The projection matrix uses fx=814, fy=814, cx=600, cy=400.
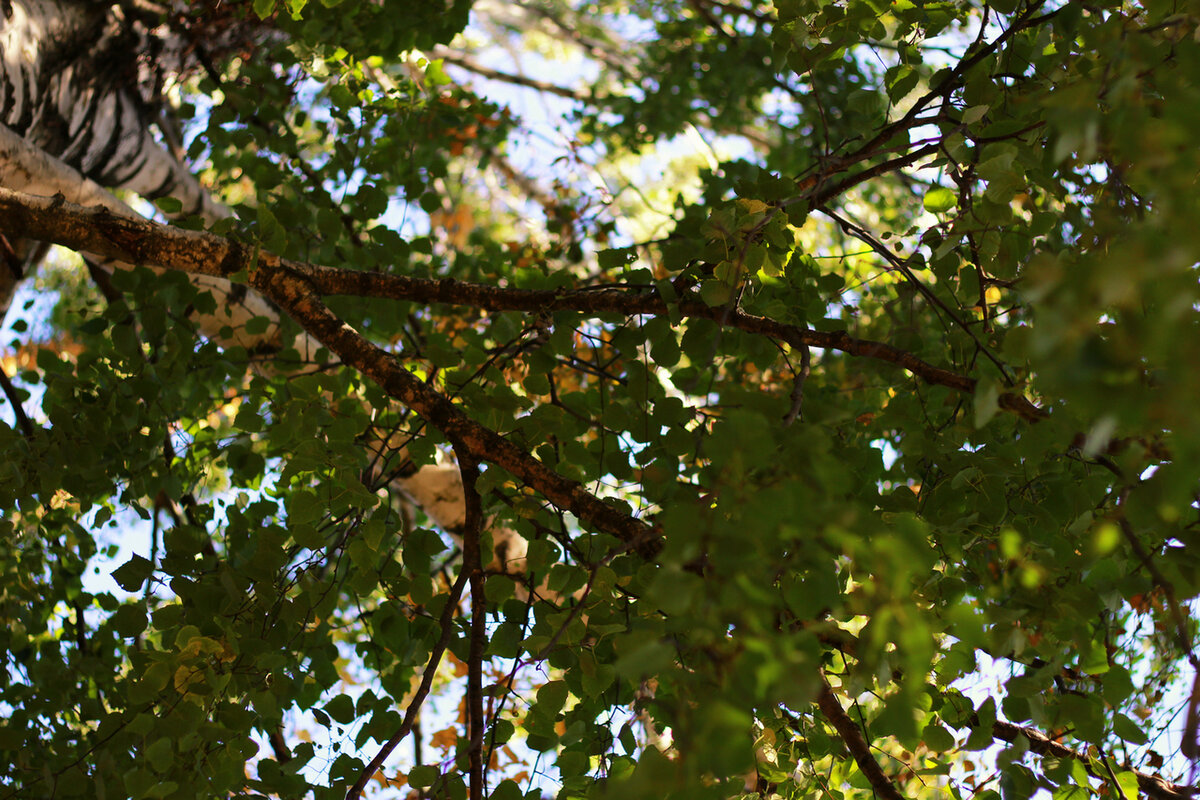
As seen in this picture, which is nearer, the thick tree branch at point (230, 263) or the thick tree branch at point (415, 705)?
the thick tree branch at point (415, 705)

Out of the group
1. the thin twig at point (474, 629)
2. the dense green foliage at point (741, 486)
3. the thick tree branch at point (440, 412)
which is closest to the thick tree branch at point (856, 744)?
the dense green foliage at point (741, 486)

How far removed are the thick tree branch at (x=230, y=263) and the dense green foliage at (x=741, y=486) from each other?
0.05 ft

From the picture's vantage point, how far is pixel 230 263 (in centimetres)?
131

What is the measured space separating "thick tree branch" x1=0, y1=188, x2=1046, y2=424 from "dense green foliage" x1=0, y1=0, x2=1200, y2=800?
14 mm

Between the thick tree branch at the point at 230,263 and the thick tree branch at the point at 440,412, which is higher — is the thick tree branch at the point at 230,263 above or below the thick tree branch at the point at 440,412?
above

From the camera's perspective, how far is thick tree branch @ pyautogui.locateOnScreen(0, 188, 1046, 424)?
1.23 m

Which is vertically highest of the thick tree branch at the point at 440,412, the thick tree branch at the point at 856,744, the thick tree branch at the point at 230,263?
the thick tree branch at the point at 230,263

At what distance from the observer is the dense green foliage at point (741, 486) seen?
563 mm

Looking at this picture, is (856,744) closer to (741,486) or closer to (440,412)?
(741,486)

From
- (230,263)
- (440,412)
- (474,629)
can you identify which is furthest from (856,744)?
(230,263)

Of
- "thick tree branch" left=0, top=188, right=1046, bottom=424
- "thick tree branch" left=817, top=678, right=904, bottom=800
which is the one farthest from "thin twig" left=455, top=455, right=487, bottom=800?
"thick tree branch" left=817, top=678, right=904, bottom=800

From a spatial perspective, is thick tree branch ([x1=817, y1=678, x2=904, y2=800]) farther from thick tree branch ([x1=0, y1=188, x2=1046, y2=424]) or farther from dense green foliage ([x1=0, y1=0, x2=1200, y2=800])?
thick tree branch ([x1=0, y1=188, x2=1046, y2=424])

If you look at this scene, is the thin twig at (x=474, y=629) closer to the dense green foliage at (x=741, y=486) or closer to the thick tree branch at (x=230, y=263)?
the dense green foliage at (x=741, y=486)

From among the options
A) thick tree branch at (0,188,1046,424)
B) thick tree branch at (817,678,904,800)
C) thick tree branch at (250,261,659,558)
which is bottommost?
thick tree branch at (817,678,904,800)
